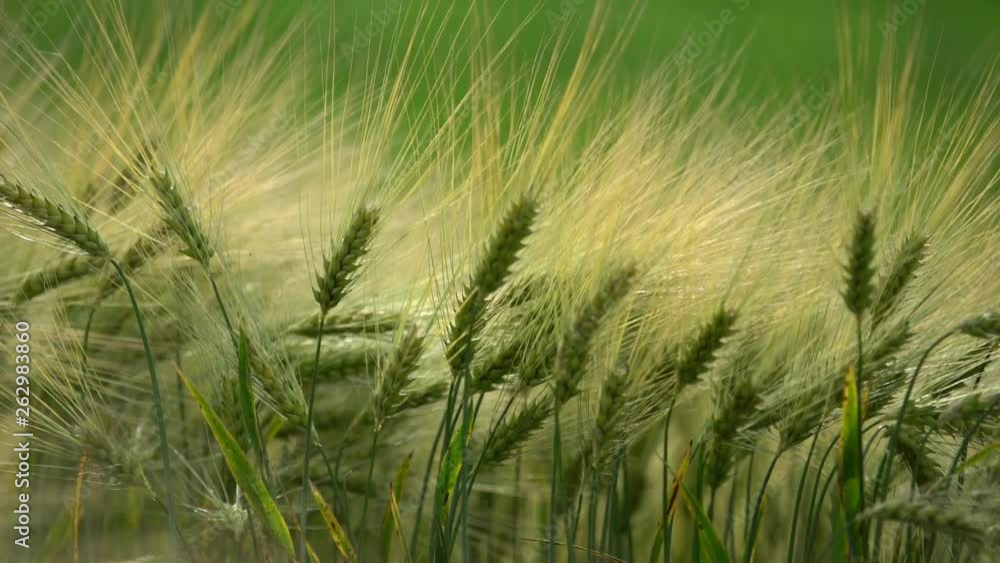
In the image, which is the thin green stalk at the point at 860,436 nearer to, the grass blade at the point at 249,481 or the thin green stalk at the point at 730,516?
the thin green stalk at the point at 730,516

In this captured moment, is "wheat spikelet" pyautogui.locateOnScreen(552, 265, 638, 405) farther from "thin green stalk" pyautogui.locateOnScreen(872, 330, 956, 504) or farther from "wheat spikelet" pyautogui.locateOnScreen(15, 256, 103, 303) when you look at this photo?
"wheat spikelet" pyautogui.locateOnScreen(15, 256, 103, 303)

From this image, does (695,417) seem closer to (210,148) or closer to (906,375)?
(906,375)

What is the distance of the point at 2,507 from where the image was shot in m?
0.48

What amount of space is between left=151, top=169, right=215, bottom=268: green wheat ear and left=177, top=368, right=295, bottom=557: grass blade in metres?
0.06

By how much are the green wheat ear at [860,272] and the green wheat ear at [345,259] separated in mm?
175

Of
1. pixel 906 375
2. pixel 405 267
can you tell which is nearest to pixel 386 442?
pixel 405 267

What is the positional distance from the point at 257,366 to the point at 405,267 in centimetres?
14

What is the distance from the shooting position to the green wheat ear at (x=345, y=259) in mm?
A: 375

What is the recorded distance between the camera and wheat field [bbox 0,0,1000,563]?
371 millimetres

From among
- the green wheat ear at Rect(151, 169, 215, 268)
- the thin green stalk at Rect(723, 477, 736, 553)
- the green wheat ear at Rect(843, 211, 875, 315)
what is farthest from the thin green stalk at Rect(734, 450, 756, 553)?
the green wheat ear at Rect(151, 169, 215, 268)

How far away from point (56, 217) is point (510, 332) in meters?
0.18

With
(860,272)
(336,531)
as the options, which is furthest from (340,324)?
(860,272)

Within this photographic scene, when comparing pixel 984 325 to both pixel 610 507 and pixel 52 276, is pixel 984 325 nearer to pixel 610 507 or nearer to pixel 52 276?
pixel 610 507

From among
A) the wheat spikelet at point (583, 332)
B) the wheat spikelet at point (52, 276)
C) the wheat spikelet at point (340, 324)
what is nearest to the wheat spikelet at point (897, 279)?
the wheat spikelet at point (583, 332)
